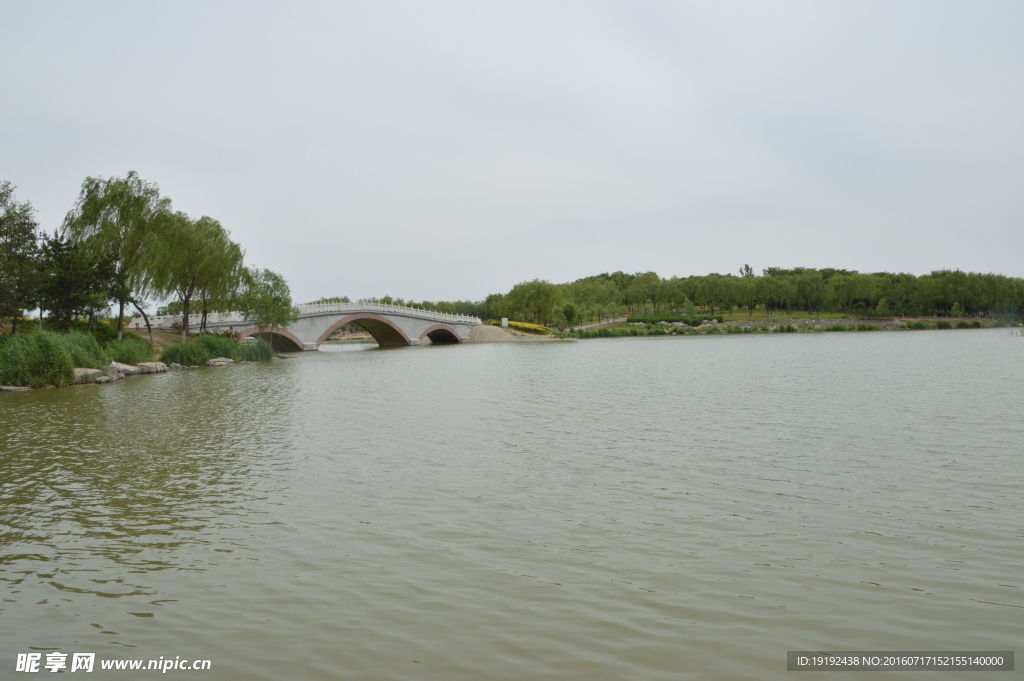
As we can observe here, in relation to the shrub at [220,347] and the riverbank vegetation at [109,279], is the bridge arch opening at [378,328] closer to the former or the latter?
the riverbank vegetation at [109,279]

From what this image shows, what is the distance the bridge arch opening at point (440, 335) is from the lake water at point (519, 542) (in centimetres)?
5744

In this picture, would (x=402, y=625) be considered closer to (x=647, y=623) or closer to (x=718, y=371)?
(x=647, y=623)

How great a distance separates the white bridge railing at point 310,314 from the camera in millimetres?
47562

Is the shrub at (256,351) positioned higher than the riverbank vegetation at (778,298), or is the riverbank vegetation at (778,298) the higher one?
the riverbank vegetation at (778,298)

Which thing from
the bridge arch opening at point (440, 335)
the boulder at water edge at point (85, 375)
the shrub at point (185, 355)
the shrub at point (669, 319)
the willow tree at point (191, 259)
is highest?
the willow tree at point (191, 259)

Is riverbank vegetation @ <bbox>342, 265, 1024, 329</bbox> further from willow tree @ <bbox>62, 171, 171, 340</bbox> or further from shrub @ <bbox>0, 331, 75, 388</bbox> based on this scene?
shrub @ <bbox>0, 331, 75, 388</bbox>

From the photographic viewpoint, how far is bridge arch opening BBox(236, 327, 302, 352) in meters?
48.6

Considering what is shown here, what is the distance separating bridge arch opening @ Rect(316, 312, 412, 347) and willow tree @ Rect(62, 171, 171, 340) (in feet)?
69.5

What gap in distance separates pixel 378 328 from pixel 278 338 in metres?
14.1

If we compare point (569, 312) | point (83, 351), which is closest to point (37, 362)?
point (83, 351)

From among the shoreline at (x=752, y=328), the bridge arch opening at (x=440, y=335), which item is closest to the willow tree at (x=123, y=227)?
the bridge arch opening at (x=440, y=335)

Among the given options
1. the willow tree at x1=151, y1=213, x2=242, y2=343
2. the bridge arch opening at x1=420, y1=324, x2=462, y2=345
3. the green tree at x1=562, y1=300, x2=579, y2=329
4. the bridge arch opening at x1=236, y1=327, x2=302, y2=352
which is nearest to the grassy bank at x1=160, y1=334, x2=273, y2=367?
the willow tree at x1=151, y1=213, x2=242, y2=343

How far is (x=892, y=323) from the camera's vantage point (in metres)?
87.4

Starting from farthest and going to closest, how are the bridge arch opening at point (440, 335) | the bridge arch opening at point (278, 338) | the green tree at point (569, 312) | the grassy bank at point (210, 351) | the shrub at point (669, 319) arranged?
1. the shrub at point (669, 319)
2. the green tree at point (569, 312)
3. the bridge arch opening at point (440, 335)
4. the bridge arch opening at point (278, 338)
5. the grassy bank at point (210, 351)
